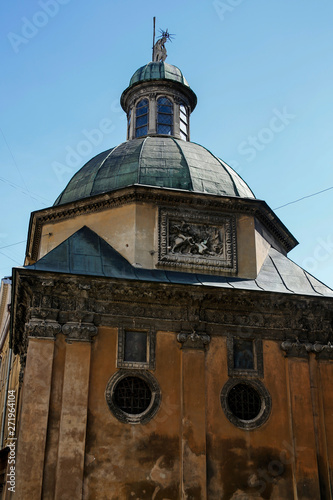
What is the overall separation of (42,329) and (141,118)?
11.4m

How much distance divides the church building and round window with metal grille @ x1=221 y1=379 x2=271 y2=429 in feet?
0.12

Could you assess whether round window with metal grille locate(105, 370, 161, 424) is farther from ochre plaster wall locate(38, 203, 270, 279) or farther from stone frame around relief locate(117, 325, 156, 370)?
ochre plaster wall locate(38, 203, 270, 279)

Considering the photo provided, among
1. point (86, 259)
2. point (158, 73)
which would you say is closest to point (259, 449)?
point (86, 259)

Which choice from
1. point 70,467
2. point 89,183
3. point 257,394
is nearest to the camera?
point 70,467

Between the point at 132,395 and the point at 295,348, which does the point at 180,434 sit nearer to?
the point at 132,395

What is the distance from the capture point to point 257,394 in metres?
15.6

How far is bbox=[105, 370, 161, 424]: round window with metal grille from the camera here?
1445 centimetres

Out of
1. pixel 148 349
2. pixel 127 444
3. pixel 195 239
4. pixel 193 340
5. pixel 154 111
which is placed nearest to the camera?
pixel 127 444

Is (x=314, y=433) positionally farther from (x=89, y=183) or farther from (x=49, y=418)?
(x=89, y=183)

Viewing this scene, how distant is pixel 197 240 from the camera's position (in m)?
17.0

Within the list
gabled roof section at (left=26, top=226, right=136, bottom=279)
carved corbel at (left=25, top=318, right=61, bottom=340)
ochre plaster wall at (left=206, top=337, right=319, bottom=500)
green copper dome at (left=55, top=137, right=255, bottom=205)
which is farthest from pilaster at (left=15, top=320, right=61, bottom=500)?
green copper dome at (left=55, top=137, right=255, bottom=205)

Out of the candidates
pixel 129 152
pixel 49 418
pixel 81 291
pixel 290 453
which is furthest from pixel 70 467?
pixel 129 152

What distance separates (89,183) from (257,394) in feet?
27.0

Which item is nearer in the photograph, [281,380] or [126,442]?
[126,442]
